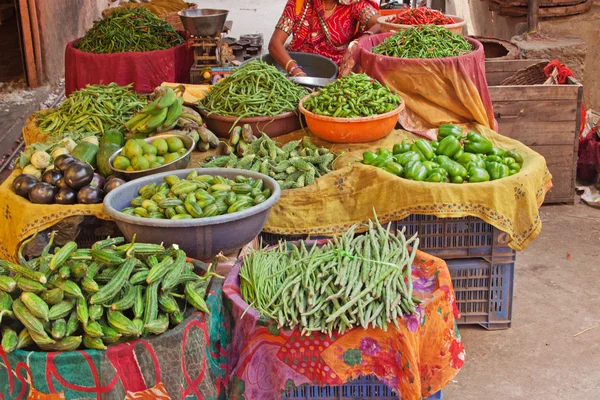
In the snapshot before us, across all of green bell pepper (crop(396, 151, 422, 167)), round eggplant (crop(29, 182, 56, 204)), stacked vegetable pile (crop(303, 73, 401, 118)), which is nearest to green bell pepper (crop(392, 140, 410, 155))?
green bell pepper (crop(396, 151, 422, 167))

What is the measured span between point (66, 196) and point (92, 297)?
1.22 m

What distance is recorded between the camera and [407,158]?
12.4ft

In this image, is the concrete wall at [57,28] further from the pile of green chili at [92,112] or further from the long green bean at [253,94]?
the long green bean at [253,94]

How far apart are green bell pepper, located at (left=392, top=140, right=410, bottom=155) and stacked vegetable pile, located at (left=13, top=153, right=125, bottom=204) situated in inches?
63.6

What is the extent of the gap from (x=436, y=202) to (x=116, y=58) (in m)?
3.57

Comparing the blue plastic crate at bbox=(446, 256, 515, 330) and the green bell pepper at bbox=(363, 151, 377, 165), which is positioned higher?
the green bell pepper at bbox=(363, 151, 377, 165)

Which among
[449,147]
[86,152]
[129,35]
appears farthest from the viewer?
[129,35]

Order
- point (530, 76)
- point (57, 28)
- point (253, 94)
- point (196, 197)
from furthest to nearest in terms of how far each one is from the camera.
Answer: point (57, 28)
point (530, 76)
point (253, 94)
point (196, 197)

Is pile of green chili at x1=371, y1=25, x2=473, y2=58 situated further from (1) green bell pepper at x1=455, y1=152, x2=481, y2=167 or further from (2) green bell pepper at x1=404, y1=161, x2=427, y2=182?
(2) green bell pepper at x1=404, y1=161, x2=427, y2=182

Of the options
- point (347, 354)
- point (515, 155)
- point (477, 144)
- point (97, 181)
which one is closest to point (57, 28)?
point (97, 181)

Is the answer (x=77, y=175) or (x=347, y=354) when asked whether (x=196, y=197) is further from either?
(x=347, y=354)

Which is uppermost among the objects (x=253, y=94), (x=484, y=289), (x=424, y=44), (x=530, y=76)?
(x=424, y=44)

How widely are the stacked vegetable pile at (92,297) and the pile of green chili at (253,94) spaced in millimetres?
1897

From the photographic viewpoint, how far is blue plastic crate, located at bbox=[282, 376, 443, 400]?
2.74 metres
